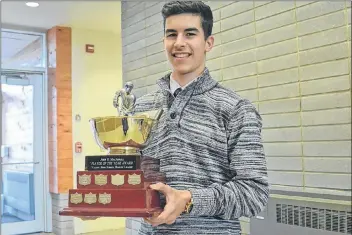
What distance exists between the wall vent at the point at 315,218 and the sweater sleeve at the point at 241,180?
2.64 feet

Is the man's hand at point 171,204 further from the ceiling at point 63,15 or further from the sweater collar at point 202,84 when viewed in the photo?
the ceiling at point 63,15

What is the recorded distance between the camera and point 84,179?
3.39 ft

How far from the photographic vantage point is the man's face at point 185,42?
1057 millimetres

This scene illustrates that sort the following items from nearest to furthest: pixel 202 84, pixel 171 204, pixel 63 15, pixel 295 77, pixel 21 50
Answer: pixel 171 204 → pixel 202 84 → pixel 295 77 → pixel 63 15 → pixel 21 50

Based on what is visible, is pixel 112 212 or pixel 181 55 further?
pixel 181 55

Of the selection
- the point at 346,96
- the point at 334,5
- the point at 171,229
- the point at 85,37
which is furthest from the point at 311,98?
the point at 85,37

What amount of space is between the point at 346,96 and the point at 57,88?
3974mm

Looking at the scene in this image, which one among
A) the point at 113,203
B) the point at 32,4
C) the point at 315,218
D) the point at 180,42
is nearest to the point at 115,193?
the point at 113,203

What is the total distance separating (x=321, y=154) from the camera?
175 cm

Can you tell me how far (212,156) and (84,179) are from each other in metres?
0.32

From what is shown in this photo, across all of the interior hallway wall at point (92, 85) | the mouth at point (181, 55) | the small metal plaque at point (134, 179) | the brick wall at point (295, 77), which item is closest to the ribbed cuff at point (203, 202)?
the small metal plaque at point (134, 179)

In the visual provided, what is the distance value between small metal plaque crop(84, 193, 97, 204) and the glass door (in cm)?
443

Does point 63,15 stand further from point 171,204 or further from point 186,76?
point 171,204

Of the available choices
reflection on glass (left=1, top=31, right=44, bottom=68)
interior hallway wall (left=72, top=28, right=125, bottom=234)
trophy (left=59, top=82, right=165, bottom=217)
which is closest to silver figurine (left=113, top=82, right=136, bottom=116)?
trophy (left=59, top=82, right=165, bottom=217)
